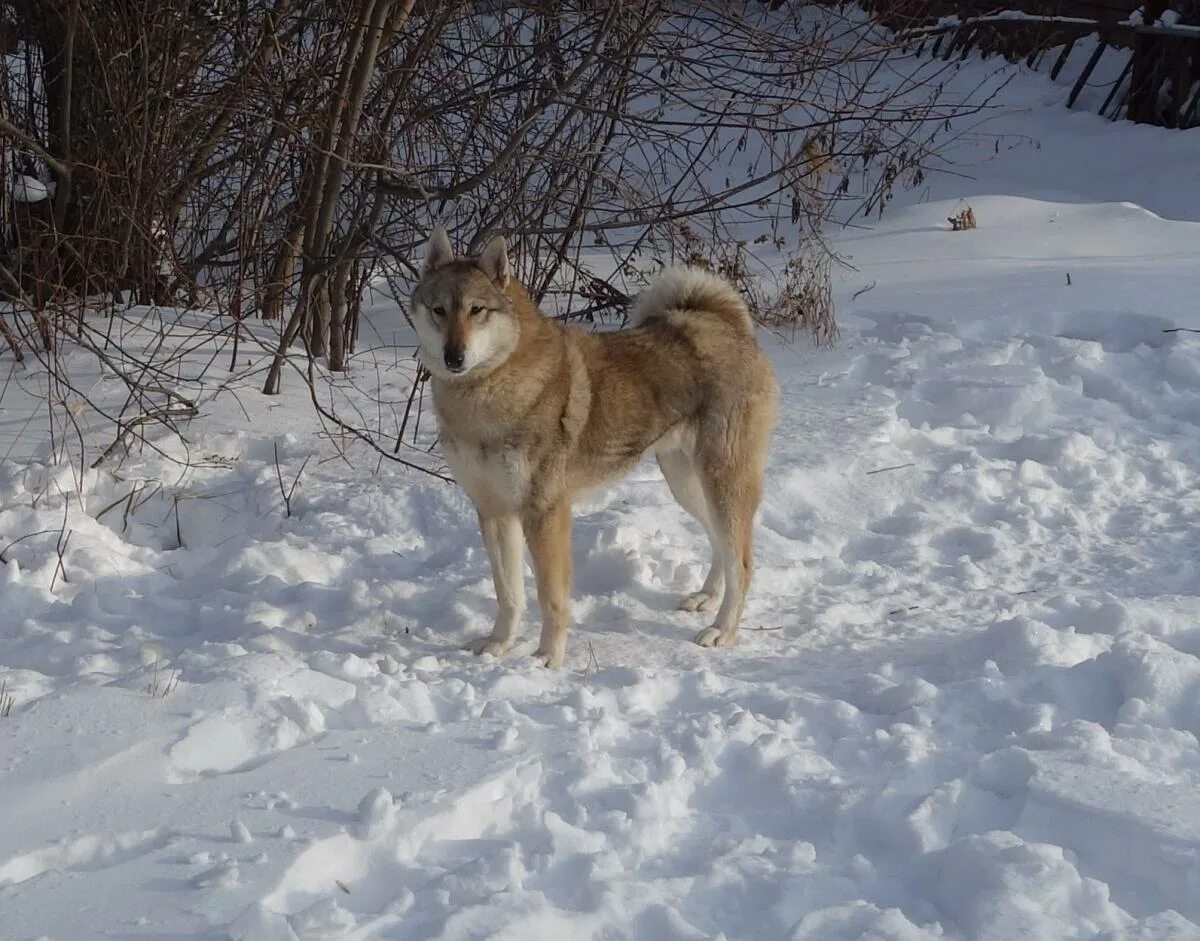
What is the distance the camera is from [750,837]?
2984 millimetres

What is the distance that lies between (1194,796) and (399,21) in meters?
4.49

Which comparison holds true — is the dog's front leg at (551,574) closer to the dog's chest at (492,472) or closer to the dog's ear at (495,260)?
the dog's chest at (492,472)

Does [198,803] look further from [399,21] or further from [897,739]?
[399,21]

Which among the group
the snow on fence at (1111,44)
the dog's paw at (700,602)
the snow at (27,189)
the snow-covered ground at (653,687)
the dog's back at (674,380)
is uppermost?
the snow on fence at (1111,44)

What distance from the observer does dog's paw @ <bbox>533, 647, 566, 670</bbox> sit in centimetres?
435

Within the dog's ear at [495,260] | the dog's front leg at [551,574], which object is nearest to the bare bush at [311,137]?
the dog's ear at [495,260]

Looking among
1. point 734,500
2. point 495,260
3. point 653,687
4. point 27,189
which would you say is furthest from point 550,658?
point 27,189

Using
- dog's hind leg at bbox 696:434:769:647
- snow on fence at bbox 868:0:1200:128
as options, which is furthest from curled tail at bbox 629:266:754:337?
snow on fence at bbox 868:0:1200:128

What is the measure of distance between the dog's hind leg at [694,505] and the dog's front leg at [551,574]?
0.67 meters

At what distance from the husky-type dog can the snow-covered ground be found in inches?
11.1

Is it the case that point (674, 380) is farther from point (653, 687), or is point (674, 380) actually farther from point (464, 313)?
point (653, 687)

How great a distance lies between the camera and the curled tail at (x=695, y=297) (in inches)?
195

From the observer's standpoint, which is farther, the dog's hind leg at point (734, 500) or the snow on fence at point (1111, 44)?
the snow on fence at point (1111, 44)

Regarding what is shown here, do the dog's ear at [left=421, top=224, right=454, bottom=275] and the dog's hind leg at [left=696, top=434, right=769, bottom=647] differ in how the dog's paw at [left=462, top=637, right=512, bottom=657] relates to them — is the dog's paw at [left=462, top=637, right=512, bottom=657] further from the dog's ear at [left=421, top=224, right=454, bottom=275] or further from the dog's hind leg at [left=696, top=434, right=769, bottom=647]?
the dog's ear at [left=421, top=224, right=454, bottom=275]
